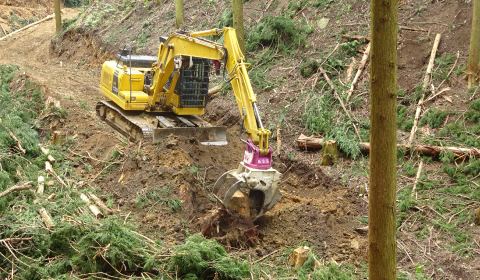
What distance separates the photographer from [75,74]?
18125 millimetres

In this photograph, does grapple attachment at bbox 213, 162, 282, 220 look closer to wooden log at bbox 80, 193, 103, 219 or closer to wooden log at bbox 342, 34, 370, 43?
wooden log at bbox 80, 193, 103, 219

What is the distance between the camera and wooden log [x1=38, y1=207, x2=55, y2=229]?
617 centimetres

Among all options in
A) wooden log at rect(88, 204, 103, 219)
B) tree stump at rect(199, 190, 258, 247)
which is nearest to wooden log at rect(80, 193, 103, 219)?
wooden log at rect(88, 204, 103, 219)

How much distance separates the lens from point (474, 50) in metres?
9.77

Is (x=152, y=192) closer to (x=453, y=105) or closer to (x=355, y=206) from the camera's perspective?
(x=355, y=206)

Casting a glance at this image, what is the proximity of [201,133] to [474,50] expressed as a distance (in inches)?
251

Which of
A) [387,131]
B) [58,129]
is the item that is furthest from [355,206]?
[58,129]

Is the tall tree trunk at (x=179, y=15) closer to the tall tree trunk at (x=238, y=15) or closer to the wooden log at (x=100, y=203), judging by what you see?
the tall tree trunk at (x=238, y=15)

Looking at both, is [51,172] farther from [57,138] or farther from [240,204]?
[240,204]

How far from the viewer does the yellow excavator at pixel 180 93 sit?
7.58 metres

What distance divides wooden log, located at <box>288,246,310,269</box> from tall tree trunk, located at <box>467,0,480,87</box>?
6.17 metres

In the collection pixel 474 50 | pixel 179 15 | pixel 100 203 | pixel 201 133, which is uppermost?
pixel 474 50

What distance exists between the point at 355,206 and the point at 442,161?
1.91 metres

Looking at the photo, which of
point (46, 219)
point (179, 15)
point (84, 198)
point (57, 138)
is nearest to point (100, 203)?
point (84, 198)
